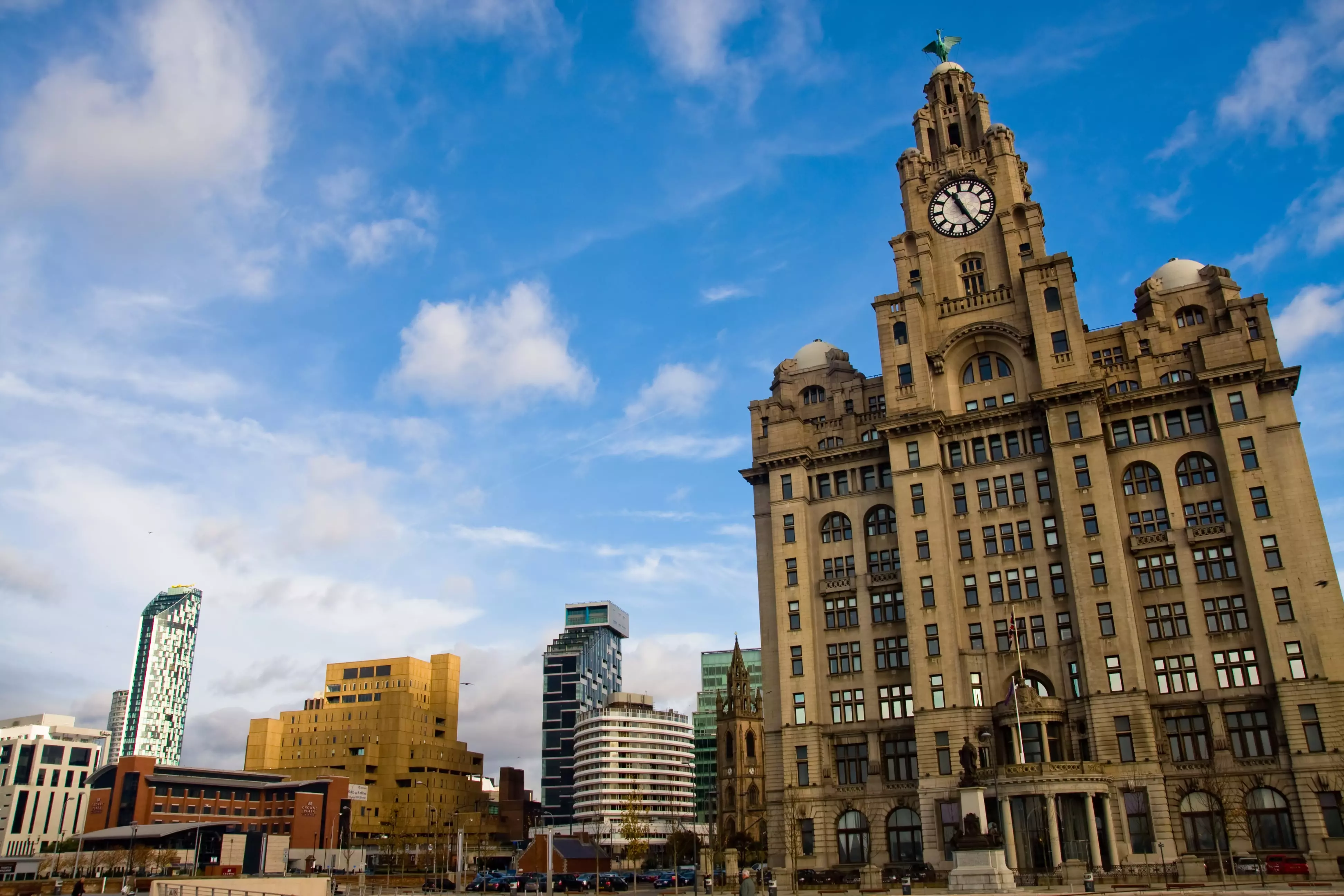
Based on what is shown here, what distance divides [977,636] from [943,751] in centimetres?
926

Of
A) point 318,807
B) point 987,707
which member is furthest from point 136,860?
point 987,707

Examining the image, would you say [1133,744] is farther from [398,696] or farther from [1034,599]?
[398,696]

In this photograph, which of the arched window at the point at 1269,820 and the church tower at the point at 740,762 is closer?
the arched window at the point at 1269,820

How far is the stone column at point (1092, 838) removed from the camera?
63219 mm

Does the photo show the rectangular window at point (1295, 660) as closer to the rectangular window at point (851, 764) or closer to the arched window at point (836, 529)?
the rectangular window at point (851, 764)

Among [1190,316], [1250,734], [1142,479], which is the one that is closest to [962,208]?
[1190,316]

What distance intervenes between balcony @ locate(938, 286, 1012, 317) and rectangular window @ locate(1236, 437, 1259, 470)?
2188cm

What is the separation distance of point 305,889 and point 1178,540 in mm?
62266

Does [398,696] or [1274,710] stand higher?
[398,696]

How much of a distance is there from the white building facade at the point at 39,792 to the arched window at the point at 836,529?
135 m

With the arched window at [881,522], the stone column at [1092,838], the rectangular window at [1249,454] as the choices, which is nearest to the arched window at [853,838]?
the stone column at [1092,838]

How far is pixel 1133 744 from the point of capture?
226ft

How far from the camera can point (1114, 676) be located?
2810 inches

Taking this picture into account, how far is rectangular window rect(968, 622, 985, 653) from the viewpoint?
255ft
